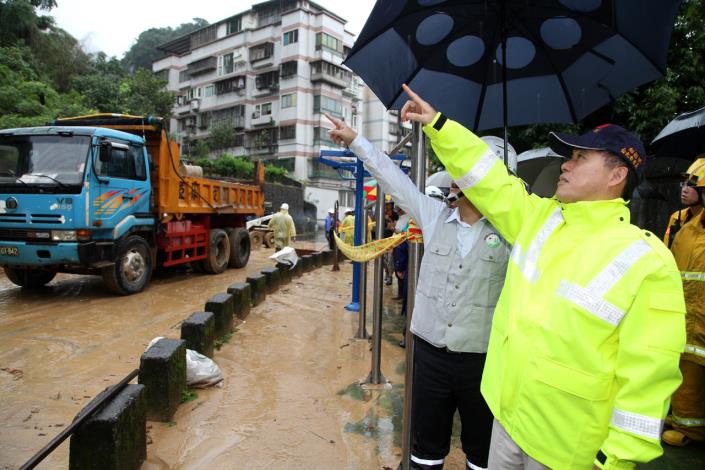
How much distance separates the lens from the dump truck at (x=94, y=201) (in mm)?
6445

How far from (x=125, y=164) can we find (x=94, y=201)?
3.24 feet

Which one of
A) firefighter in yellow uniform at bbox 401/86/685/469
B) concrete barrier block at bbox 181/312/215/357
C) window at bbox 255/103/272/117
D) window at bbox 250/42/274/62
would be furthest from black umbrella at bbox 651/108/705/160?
window at bbox 250/42/274/62

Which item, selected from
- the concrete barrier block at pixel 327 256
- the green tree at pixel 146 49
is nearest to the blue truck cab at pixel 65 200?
the concrete barrier block at pixel 327 256

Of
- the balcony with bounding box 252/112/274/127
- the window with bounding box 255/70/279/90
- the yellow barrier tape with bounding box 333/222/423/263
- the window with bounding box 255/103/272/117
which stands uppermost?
the window with bounding box 255/70/279/90

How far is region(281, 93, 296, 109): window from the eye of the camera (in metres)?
34.5

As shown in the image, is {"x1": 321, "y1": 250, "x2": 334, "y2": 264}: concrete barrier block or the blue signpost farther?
{"x1": 321, "y1": 250, "x2": 334, "y2": 264}: concrete barrier block

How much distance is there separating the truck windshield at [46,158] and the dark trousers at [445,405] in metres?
6.33

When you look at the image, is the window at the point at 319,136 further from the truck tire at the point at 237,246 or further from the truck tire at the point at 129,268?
the truck tire at the point at 129,268

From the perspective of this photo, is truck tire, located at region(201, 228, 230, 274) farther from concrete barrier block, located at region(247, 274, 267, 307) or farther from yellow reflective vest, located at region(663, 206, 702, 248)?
yellow reflective vest, located at region(663, 206, 702, 248)

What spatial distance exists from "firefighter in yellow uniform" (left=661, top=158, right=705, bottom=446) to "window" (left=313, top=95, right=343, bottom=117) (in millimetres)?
32468

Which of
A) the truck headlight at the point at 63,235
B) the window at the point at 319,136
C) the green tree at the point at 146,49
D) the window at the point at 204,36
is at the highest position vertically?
the green tree at the point at 146,49

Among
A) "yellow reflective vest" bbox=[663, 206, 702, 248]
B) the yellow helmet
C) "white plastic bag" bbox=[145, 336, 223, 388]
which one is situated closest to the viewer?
the yellow helmet

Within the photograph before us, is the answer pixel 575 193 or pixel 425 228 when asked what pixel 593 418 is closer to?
pixel 575 193

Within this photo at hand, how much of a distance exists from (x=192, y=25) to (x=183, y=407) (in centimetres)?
6415
